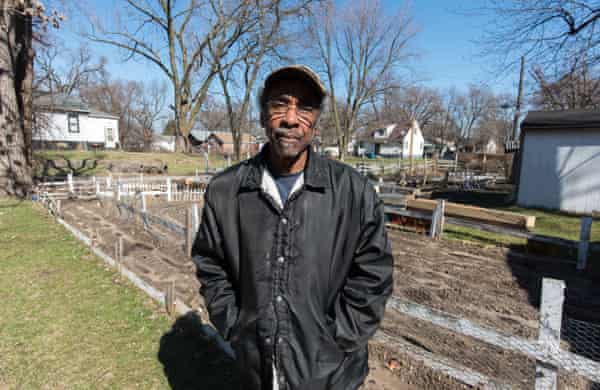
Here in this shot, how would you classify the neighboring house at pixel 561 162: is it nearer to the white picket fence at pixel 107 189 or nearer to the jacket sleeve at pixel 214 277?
the white picket fence at pixel 107 189

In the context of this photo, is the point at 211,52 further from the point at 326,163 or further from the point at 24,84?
the point at 326,163

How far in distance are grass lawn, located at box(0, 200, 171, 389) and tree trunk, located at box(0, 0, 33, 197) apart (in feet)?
27.6

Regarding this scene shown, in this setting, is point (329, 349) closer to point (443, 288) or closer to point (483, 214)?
point (443, 288)

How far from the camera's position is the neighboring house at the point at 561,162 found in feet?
43.3

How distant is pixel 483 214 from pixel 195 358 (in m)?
8.35

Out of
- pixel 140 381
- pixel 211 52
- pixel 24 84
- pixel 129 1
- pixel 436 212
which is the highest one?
pixel 129 1

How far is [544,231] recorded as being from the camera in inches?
397

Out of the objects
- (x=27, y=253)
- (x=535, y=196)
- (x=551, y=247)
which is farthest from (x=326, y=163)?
(x=535, y=196)

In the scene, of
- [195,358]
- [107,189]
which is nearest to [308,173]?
[195,358]

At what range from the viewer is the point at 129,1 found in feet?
87.6

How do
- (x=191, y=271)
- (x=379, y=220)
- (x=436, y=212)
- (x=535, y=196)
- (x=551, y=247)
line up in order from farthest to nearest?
(x=535, y=196)
(x=436, y=212)
(x=551, y=247)
(x=191, y=271)
(x=379, y=220)

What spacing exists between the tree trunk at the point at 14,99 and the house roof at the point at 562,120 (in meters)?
20.6

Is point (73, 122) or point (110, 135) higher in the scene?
point (73, 122)

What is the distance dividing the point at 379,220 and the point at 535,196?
16188 mm
